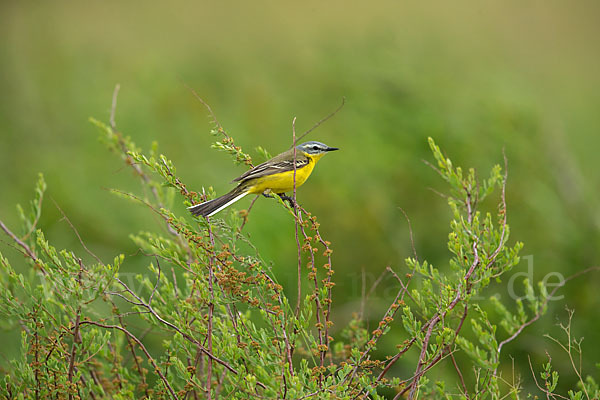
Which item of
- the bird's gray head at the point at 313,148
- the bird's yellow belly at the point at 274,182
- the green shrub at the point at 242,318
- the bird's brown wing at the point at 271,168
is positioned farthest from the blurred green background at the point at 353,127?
the bird's gray head at the point at 313,148

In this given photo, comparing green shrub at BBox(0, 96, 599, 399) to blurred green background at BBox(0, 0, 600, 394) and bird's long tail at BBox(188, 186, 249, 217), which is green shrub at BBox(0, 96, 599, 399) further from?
blurred green background at BBox(0, 0, 600, 394)

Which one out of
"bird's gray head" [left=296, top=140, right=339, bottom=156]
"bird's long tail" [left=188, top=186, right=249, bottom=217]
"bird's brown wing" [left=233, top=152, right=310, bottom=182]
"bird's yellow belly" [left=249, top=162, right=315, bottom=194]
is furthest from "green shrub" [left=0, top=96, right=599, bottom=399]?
"bird's gray head" [left=296, top=140, right=339, bottom=156]

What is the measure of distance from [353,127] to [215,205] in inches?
178

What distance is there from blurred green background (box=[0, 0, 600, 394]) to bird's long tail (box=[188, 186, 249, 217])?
0.70 meters

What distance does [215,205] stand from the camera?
3.28 metres

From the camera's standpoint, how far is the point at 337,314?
578 cm

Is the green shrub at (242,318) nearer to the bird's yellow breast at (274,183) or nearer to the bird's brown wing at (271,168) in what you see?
the bird's brown wing at (271,168)

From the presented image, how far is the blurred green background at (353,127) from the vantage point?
6.10 m

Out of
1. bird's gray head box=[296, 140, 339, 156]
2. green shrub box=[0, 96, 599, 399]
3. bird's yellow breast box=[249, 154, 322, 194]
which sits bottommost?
green shrub box=[0, 96, 599, 399]

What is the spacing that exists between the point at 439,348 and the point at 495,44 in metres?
8.45

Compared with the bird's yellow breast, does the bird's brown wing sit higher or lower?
higher

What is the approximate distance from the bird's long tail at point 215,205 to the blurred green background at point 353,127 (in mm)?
699

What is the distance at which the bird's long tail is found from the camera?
2.99m

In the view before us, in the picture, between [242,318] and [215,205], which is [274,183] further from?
[242,318]
